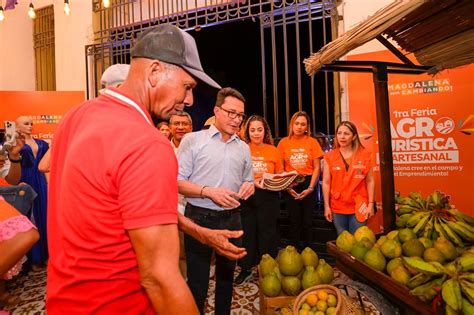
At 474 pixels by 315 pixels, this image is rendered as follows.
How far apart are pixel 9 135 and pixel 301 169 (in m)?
3.06

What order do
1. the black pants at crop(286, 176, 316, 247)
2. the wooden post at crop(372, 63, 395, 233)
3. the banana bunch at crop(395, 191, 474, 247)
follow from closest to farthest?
1. the banana bunch at crop(395, 191, 474, 247)
2. the wooden post at crop(372, 63, 395, 233)
3. the black pants at crop(286, 176, 316, 247)

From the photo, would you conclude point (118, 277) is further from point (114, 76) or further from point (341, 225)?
point (341, 225)

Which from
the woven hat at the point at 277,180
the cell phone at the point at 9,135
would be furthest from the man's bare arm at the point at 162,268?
the cell phone at the point at 9,135

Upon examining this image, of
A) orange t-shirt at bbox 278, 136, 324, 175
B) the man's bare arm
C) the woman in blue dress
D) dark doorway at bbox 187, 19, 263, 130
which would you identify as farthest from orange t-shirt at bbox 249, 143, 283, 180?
dark doorway at bbox 187, 19, 263, 130

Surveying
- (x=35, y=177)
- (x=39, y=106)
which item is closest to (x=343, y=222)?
(x=35, y=177)

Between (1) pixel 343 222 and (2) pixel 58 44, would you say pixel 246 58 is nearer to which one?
(2) pixel 58 44

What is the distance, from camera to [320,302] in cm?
200

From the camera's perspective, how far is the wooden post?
223cm

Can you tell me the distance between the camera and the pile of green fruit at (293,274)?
92.5 inches

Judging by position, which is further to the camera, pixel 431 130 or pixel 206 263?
pixel 431 130

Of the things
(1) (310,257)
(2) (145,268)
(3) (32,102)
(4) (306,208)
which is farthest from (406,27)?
(3) (32,102)

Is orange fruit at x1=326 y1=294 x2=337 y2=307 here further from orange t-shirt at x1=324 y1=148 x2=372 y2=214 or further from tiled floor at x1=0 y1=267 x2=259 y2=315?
orange t-shirt at x1=324 y1=148 x2=372 y2=214

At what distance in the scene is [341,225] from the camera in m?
3.76

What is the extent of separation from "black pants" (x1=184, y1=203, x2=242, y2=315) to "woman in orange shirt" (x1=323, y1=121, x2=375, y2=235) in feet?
4.94
